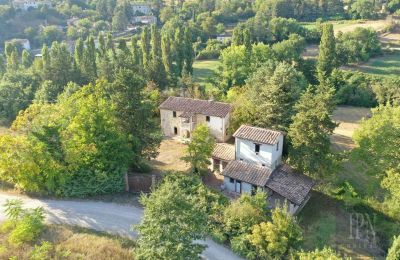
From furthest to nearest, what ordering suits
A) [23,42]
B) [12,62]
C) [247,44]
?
[23,42] < [247,44] < [12,62]

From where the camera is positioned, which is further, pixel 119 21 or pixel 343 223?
pixel 119 21

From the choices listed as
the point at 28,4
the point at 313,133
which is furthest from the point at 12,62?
the point at 28,4

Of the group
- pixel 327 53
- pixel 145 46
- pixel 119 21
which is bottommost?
pixel 119 21

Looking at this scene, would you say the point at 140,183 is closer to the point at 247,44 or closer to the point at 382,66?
the point at 247,44

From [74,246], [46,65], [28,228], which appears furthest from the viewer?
[46,65]

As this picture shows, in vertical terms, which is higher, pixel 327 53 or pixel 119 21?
pixel 327 53

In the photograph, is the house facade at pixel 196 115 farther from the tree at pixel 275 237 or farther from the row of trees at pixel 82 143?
the tree at pixel 275 237

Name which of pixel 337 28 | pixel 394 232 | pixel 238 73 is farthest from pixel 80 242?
pixel 337 28
